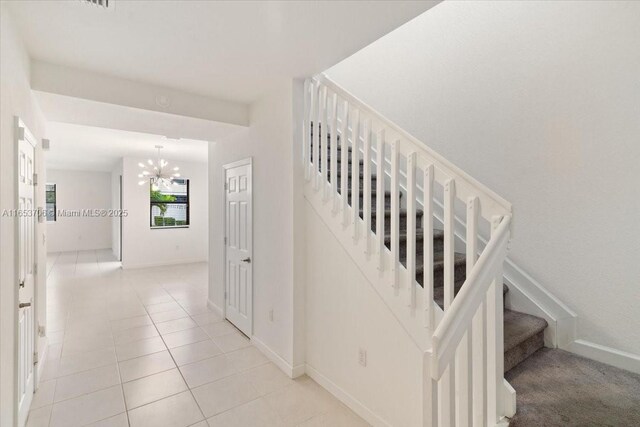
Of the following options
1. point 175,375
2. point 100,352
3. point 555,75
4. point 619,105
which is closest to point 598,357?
point 619,105

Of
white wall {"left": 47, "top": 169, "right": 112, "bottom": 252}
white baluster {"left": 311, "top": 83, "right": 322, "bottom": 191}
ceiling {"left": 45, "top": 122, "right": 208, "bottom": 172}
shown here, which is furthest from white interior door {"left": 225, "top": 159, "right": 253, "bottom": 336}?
white wall {"left": 47, "top": 169, "right": 112, "bottom": 252}

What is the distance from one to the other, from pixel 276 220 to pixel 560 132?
247 cm

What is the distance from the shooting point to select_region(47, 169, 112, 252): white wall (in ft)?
31.5

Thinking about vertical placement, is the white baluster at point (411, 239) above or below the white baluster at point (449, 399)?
above

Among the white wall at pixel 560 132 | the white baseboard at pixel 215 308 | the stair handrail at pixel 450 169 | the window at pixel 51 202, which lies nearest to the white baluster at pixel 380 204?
the stair handrail at pixel 450 169

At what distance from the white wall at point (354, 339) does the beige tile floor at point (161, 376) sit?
0.21 metres

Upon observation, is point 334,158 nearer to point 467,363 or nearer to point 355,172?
point 355,172

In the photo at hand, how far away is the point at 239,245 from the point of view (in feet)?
12.1

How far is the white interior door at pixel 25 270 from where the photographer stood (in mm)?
1978

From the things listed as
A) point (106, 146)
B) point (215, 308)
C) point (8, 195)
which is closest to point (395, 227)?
point (8, 195)

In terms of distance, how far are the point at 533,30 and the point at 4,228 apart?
3.85 meters

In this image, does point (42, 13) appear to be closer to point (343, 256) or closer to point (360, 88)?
point (343, 256)

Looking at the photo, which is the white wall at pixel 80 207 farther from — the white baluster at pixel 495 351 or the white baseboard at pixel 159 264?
the white baluster at pixel 495 351

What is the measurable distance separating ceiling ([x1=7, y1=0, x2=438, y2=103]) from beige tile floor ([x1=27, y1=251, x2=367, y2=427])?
2.77m
